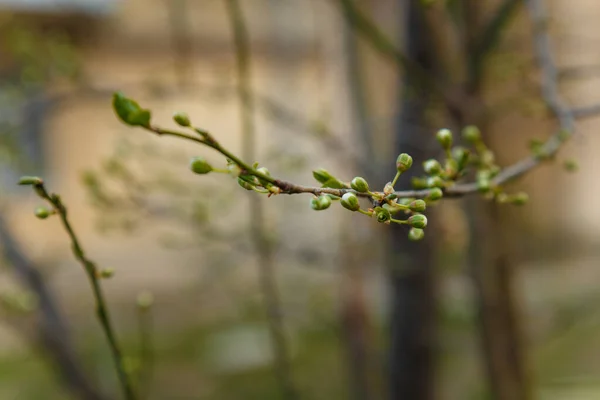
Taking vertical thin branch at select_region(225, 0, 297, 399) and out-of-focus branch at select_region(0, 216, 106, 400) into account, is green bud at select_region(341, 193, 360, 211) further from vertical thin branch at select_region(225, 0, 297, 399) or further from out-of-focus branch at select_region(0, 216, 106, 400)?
out-of-focus branch at select_region(0, 216, 106, 400)

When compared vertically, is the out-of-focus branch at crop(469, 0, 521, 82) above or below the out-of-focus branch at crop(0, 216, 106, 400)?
above

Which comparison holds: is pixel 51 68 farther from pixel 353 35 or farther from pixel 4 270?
pixel 353 35

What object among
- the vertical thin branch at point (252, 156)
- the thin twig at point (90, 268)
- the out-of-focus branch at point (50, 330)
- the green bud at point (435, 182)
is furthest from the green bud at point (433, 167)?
the out-of-focus branch at point (50, 330)

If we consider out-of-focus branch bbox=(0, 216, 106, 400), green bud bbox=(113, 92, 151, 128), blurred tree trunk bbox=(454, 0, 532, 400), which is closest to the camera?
green bud bbox=(113, 92, 151, 128)

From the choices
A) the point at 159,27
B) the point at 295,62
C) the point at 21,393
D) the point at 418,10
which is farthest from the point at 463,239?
→ the point at 159,27

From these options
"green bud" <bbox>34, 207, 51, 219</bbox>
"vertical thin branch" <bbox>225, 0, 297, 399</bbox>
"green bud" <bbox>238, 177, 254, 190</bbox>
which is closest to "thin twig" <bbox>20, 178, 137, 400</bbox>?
"green bud" <bbox>34, 207, 51, 219</bbox>

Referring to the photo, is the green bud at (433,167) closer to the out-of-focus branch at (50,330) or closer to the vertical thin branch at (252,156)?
the vertical thin branch at (252,156)

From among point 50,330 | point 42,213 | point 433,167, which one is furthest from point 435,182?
point 50,330
